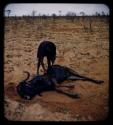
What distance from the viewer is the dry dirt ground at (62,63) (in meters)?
1.69

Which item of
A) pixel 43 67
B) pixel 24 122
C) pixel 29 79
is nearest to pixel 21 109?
pixel 24 122

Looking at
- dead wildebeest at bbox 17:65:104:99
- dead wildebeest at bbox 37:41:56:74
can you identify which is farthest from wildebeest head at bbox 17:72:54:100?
dead wildebeest at bbox 37:41:56:74

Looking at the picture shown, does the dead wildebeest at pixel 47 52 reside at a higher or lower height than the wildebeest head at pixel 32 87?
higher

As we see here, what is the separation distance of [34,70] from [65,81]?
29cm

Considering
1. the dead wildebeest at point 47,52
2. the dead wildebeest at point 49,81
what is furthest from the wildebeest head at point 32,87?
the dead wildebeest at point 47,52

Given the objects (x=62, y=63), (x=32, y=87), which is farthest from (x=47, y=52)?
(x=32, y=87)

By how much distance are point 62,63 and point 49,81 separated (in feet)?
0.65

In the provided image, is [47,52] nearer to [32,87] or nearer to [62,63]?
[62,63]

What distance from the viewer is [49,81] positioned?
67.9 inches

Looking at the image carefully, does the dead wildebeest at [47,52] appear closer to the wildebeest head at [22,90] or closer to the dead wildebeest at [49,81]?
the dead wildebeest at [49,81]

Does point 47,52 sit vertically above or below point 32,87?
above

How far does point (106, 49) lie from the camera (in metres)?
1.71

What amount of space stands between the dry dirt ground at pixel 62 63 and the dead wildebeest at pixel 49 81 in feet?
0.13

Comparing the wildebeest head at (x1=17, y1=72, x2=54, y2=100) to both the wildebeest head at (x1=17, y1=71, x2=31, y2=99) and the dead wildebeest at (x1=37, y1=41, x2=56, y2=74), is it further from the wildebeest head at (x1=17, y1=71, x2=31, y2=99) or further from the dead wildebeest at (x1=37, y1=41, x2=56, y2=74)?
the dead wildebeest at (x1=37, y1=41, x2=56, y2=74)
